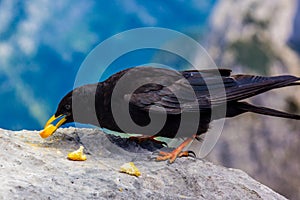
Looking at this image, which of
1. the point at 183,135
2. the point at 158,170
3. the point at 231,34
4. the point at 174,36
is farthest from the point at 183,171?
the point at 231,34

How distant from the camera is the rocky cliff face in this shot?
5.98 meters

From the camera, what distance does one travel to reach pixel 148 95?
175 inches

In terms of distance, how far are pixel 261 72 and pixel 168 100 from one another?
225 cm

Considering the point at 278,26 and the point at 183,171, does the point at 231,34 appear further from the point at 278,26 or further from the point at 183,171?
the point at 183,171

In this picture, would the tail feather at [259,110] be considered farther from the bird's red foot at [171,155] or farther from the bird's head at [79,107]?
the bird's head at [79,107]

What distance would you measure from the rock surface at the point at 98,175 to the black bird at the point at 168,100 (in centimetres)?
16

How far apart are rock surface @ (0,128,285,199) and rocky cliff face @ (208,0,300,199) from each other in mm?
1616

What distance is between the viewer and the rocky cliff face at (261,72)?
5.98 metres

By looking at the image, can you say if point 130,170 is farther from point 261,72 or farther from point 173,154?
point 261,72

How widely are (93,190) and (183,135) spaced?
4.48ft

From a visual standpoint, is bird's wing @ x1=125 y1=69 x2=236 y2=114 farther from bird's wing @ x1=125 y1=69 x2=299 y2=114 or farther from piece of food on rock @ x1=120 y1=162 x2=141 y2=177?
piece of food on rock @ x1=120 y1=162 x2=141 y2=177

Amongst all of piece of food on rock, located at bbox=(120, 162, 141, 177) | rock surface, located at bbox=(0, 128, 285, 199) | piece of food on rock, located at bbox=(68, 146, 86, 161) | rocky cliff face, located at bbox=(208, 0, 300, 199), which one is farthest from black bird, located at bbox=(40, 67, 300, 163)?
rocky cliff face, located at bbox=(208, 0, 300, 199)

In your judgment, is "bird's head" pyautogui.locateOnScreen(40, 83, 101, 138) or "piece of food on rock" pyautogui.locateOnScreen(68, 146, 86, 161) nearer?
"piece of food on rock" pyautogui.locateOnScreen(68, 146, 86, 161)

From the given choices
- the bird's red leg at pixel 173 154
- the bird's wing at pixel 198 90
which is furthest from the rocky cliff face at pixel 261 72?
the bird's red leg at pixel 173 154
